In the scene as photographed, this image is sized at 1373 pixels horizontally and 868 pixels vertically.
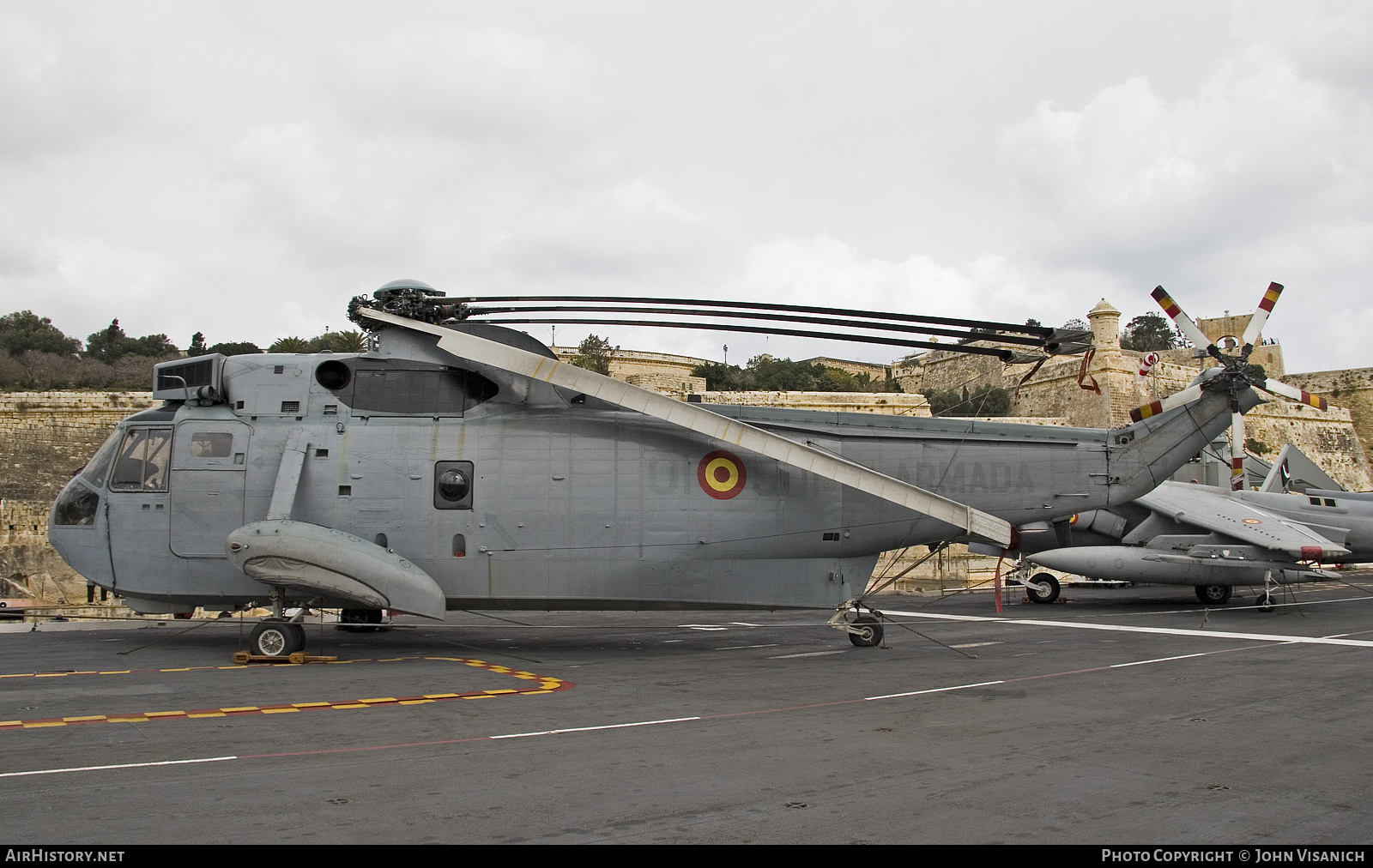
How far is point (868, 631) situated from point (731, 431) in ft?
14.6

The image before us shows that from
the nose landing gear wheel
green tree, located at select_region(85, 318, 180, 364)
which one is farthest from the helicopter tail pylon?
green tree, located at select_region(85, 318, 180, 364)

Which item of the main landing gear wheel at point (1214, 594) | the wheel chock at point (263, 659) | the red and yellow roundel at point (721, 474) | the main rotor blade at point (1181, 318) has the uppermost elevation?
the main rotor blade at point (1181, 318)

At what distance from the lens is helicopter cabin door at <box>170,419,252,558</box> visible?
1476 centimetres

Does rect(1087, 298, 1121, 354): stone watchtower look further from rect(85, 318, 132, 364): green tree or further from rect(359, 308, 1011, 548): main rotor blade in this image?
rect(85, 318, 132, 364): green tree

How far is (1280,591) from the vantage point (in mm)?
29156

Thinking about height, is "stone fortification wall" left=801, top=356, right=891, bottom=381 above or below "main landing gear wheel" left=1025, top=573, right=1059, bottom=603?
above

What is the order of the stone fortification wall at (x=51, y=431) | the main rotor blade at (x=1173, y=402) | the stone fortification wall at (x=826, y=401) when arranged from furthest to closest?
the stone fortification wall at (x=826, y=401) < the stone fortification wall at (x=51, y=431) < the main rotor blade at (x=1173, y=402)

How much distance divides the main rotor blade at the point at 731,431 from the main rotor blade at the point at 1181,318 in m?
7.58

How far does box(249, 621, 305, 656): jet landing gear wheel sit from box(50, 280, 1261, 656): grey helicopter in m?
0.26

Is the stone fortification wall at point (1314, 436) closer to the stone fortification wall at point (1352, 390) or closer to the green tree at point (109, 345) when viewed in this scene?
the stone fortification wall at point (1352, 390)

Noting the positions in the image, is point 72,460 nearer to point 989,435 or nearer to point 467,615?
point 467,615

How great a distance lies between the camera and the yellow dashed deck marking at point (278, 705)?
916 cm

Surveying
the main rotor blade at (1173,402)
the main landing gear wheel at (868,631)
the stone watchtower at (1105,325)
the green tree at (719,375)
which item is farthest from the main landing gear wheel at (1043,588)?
the green tree at (719,375)

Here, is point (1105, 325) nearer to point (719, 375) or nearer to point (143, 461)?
point (719, 375)
